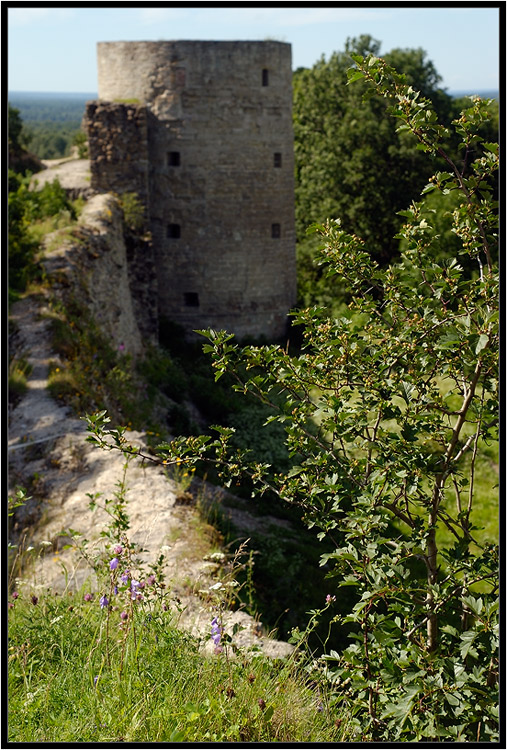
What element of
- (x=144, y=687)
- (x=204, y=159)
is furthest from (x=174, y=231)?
(x=144, y=687)

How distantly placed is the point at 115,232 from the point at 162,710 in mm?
11686

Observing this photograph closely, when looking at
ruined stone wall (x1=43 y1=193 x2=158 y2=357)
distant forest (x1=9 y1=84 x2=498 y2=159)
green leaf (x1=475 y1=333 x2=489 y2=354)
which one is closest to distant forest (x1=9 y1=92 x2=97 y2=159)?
distant forest (x1=9 y1=84 x2=498 y2=159)

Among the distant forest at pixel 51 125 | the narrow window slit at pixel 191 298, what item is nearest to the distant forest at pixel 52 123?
the distant forest at pixel 51 125

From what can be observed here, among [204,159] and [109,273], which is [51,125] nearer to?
[204,159]

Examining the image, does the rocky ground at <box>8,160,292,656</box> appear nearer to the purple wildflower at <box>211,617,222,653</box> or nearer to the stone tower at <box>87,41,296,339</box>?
the purple wildflower at <box>211,617,222,653</box>

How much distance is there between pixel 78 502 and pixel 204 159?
41.7 ft

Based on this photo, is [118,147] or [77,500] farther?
[118,147]

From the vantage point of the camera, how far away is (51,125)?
287 feet

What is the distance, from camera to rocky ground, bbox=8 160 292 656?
5410 mm

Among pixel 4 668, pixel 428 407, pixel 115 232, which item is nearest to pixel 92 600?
pixel 4 668

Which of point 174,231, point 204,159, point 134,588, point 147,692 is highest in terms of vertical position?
point 204,159

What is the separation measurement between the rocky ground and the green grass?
1050mm

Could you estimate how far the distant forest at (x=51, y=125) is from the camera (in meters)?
50.7

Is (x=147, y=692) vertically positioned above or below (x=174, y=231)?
below
